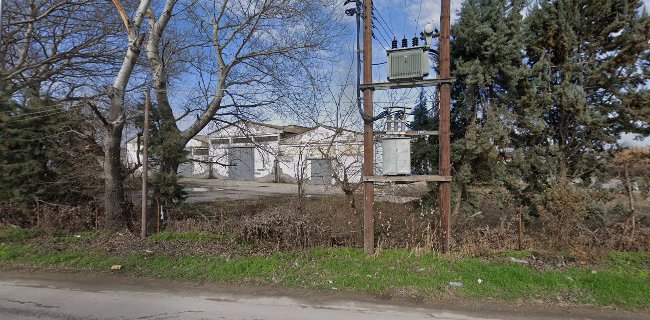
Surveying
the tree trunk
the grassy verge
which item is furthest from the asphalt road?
the tree trunk

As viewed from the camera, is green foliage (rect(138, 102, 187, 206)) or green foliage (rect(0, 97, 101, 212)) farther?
green foliage (rect(0, 97, 101, 212))

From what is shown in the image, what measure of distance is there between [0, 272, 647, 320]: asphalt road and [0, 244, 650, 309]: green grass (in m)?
0.39

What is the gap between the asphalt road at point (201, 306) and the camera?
4820 millimetres

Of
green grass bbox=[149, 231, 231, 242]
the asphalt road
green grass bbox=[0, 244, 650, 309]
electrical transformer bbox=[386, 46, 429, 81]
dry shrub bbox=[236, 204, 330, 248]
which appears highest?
electrical transformer bbox=[386, 46, 429, 81]

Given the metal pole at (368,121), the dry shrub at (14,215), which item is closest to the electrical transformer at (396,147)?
the metal pole at (368,121)

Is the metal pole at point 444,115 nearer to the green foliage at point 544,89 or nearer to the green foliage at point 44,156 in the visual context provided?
the green foliage at point 544,89

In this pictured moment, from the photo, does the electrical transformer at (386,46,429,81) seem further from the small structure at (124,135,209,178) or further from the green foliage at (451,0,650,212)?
the small structure at (124,135,209,178)

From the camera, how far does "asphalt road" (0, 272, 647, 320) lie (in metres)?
4.82

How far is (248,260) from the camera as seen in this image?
687 centimetres

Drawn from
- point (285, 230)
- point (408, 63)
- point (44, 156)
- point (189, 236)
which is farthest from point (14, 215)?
point (408, 63)

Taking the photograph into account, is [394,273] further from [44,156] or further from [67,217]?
[44,156]

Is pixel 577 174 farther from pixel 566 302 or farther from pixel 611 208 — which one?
pixel 566 302

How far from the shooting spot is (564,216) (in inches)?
278

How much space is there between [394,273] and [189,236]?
4824 mm
